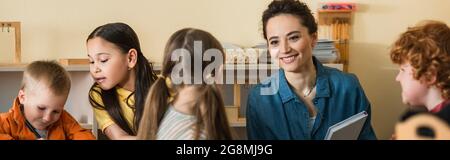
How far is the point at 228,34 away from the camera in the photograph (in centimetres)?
105

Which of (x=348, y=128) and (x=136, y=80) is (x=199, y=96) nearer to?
(x=136, y=80)

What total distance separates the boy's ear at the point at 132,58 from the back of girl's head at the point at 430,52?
0.50m

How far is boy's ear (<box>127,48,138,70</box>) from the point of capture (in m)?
1.04

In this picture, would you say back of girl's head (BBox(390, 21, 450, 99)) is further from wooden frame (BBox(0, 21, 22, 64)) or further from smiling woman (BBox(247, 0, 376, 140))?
wooden frame (BBox(0, 21, 22, 64))

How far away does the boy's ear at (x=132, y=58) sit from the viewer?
1.04 m

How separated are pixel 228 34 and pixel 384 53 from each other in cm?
30

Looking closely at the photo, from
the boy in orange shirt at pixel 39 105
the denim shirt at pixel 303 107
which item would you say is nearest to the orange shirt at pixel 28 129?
the boy in orange shirt at pixel 39 105

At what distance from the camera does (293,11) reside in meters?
1.03

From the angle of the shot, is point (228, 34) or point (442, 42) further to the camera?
point (228, 34)

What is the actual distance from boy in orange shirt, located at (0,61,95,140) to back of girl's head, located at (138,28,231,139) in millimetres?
165

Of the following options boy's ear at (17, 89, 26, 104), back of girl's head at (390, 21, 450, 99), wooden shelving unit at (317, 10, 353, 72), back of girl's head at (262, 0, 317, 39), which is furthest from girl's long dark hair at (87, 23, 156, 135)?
back of girl's head at (390, 21, 450, 99)

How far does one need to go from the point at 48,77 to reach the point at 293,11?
48 cm

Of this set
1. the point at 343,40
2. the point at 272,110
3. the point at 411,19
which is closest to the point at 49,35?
the point at 272,110
